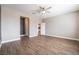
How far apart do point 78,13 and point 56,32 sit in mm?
2496

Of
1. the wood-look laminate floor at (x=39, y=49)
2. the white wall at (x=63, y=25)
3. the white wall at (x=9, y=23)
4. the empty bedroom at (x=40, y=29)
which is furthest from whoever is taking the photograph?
the white wall at (x=63, y=25)

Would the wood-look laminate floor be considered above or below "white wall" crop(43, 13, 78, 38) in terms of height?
below

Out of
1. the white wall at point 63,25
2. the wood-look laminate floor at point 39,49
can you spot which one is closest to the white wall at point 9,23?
the wood-look laminate floor at point 39,49

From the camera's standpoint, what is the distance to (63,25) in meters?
5.93

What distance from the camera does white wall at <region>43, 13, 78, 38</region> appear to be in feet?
17.1

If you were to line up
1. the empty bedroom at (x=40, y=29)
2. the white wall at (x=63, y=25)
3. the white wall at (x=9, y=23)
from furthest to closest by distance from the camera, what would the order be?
the white wall at (x=63, y=25) < the white wall at (x=9, y=23) < the empty bedroom at (x=40, y=29)

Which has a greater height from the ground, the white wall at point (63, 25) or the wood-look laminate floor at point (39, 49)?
the white wall at point (63, 25)

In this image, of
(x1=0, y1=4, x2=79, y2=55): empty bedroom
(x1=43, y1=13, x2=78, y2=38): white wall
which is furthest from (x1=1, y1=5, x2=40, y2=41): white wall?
(x1=43, y1=13, x2=78, y2=38): white wall

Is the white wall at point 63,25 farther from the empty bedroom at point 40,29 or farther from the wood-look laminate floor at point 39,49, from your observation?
the wood-look laminate floor at point 39,49

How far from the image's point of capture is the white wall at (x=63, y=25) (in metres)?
5.20

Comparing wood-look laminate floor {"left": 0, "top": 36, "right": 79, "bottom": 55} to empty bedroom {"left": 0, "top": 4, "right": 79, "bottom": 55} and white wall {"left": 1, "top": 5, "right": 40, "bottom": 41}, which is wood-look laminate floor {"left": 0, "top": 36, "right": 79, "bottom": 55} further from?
white wall {"left": 1, "top": 5, "right": 40, "bottom": 41}

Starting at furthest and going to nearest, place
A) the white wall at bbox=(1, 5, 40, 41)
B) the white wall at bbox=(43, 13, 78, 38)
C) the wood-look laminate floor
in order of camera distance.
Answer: the white wall at bbox=(43, 13, 78, 38) < the white wall at bbox=(1, 5, 40, 41) < the wood-look laminate floor

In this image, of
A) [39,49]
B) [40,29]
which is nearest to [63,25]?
[40,29]
